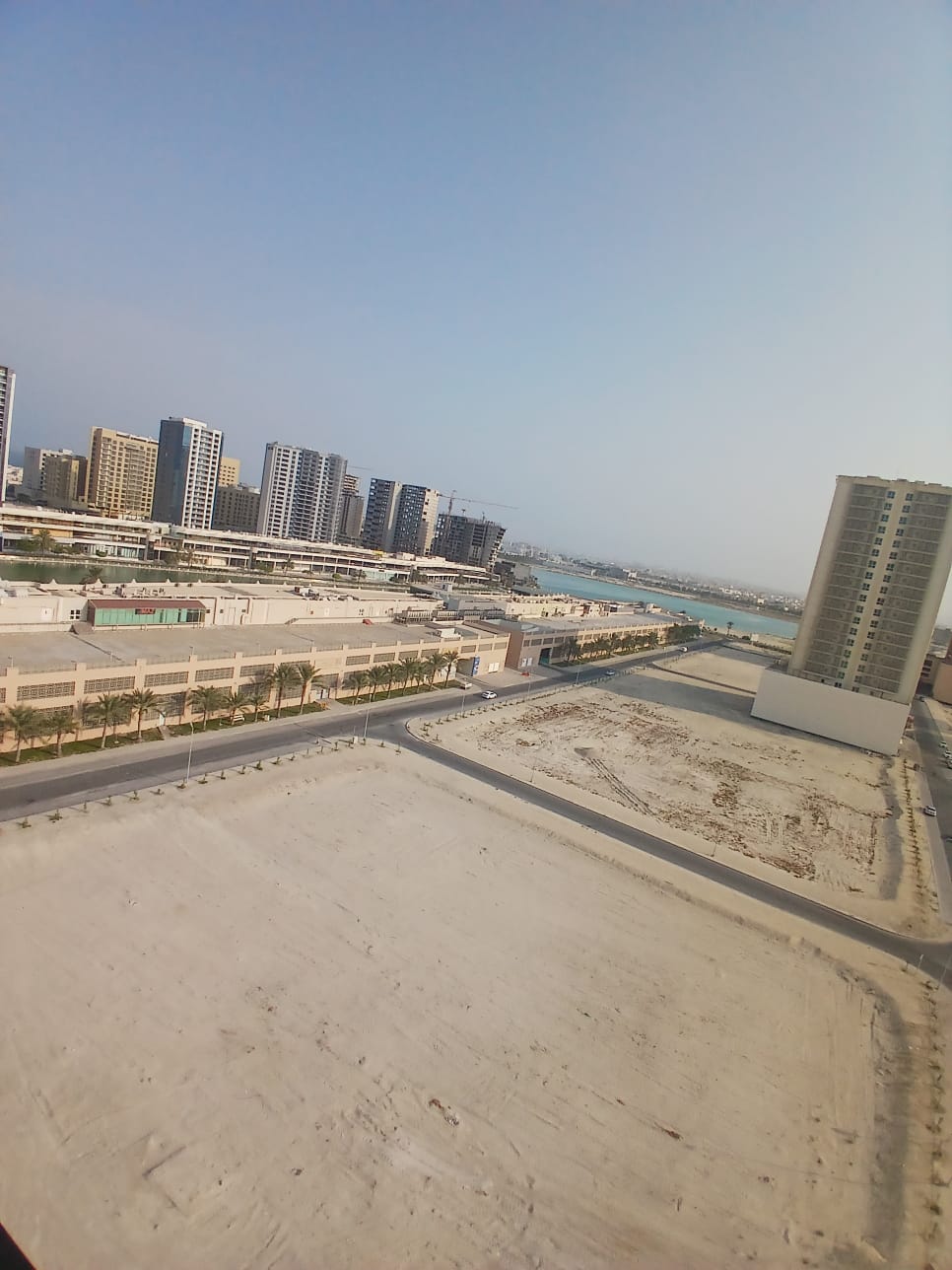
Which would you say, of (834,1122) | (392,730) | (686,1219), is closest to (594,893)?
(834,1122)

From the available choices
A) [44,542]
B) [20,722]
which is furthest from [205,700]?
[44,542]

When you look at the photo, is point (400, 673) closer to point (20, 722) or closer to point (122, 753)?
point (122, 753)

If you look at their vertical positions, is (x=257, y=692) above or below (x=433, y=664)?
below

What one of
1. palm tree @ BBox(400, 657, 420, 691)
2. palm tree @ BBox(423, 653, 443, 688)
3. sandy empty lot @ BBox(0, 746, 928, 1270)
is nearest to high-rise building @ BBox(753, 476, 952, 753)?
palm tree @ BBox(423, 653, 443, 688)

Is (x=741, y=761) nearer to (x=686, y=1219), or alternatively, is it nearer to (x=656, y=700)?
(x=656, y=700)

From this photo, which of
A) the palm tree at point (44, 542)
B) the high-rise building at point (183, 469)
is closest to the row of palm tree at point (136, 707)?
the palm tree at point (44, 542)

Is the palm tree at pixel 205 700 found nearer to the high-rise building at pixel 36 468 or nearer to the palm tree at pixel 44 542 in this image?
the palm tree at pixel 44 542
